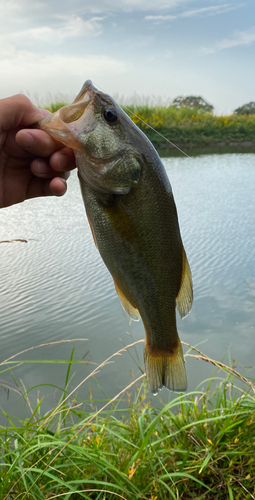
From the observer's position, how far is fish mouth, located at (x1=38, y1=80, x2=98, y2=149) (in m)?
1.14

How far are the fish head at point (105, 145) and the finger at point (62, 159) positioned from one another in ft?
0.85

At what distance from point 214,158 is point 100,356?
12201mm

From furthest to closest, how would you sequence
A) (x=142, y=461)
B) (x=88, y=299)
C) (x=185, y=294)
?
(x=88, y=299)
(x=142, y=461)
(x=185, y=294)

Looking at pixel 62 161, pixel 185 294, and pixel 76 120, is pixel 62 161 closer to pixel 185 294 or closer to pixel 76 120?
pixel 76 120

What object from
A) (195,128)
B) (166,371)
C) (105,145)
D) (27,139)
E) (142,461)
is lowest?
(142,461)

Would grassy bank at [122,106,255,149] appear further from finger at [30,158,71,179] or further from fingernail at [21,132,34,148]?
fingernail at [21,132,34,148]

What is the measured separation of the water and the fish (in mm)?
880

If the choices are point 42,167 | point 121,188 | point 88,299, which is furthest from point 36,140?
point 88,299

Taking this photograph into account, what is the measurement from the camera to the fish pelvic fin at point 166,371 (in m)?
1.28

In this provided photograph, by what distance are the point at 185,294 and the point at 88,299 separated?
341 centimetres

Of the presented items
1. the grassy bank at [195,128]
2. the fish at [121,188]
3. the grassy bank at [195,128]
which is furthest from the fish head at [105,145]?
the grassy bank at [195,128]

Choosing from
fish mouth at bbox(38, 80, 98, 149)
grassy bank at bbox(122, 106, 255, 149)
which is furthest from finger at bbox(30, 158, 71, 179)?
grassy bank at bbox(122, 106, 255, 149)

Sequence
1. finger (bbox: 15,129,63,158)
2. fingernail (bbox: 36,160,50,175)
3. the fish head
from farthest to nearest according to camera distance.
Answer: fingernail (bbox: 36,160,50,175)
finger (bbox: 15,129,63,158)
the fish head

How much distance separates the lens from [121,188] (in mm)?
1140
